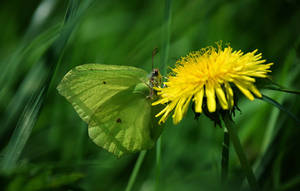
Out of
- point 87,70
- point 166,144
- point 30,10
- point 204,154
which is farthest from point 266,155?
point 30,10

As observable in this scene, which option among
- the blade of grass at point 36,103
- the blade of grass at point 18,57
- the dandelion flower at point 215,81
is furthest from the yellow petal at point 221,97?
the blade of grass at point 18,57


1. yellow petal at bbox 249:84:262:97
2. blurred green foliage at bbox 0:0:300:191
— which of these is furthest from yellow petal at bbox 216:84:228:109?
blurred green foliage at bbox 0:0:300:191

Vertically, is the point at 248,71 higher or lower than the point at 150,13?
lower

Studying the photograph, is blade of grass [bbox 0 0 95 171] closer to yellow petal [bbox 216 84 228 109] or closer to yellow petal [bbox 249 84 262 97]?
yellow petal [bbox 216 84 228 109]

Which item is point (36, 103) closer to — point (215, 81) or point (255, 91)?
point (215, 81)

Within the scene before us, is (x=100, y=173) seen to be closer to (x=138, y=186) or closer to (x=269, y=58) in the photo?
(x=138, y=186)

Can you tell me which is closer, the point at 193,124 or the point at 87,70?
the point at 87,70

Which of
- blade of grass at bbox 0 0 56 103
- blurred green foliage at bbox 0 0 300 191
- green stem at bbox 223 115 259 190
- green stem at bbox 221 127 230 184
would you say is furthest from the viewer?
blade of grass at bbox 0 0 56 103
